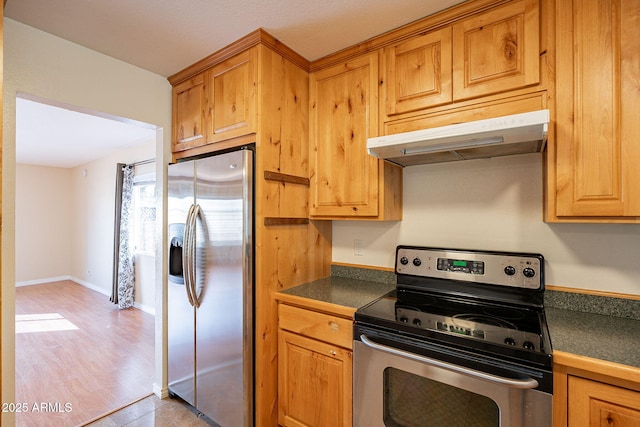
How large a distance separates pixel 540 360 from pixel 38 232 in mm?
8593

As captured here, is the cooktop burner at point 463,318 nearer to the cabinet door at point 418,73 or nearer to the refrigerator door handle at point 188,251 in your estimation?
the cabinet door at point 418,73

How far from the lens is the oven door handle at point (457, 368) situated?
3.47ft

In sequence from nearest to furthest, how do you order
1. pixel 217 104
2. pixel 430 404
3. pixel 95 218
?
pixel 430 404
pixel 217 104
pixel 95 218

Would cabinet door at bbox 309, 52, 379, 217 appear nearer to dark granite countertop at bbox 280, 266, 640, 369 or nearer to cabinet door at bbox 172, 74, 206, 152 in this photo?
dark granite countertop at bbox 280, 266, 640, 369

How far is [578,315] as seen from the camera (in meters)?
1.44

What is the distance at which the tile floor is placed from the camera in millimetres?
2051

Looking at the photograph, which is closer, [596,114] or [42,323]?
[596,114]

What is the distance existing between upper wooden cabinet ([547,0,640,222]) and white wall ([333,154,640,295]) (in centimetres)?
32

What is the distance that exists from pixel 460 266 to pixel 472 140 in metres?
0.76

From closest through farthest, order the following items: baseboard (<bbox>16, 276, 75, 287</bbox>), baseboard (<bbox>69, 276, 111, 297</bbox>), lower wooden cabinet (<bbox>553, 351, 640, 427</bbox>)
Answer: lower wooden cabinet (<bbox>553, 351, 640, 427</bbox>)
baseboard (<bbox>69, 276, 111, 297</bbox>)
baseboard (<bbox>16, 276, 75, 287</bbox>)

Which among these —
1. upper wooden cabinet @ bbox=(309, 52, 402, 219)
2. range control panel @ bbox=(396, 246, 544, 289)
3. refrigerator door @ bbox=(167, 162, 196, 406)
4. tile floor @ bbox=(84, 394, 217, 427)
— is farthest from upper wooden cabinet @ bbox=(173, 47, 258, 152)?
tile floor @ bbox=(84, 394, 217, 427)

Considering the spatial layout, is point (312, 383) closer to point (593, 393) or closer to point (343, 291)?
point (343, 291)

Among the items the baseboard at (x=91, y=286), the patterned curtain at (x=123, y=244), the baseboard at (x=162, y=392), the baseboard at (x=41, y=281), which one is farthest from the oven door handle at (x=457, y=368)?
the baseboard at (x=41, y=281)

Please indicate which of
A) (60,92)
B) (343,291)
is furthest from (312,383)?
(60,92)
